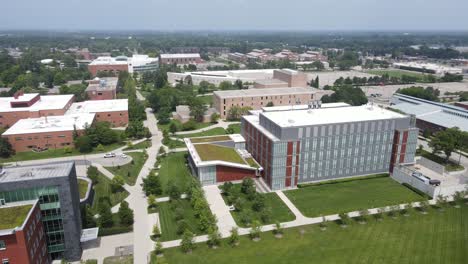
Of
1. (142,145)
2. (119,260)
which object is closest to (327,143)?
(119,260)

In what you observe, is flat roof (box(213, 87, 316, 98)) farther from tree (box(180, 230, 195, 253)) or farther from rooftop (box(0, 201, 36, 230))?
rooftop (box(0, 201, 36, 230))

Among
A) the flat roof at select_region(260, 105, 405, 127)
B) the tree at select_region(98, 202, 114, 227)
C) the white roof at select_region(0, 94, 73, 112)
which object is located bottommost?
the tree at select_region(98, 202, 114, 227)

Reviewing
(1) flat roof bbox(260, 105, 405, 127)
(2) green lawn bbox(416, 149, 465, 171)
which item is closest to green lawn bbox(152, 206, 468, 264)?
(1) flat roof bbox(260, 105, 405, 127)

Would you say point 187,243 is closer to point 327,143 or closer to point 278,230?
point 278,230

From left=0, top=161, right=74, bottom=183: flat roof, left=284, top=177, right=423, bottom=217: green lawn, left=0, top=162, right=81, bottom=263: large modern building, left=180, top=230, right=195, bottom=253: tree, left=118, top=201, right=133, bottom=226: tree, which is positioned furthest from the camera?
left=284, top=177, right=423, bottom=217: green lawn

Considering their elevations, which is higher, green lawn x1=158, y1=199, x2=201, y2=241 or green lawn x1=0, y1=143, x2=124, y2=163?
green lawn x1=0, y1=143, x2=124, y2=163

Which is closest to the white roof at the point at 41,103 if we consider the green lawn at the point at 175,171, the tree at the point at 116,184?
the green lawn at the point at 175,171

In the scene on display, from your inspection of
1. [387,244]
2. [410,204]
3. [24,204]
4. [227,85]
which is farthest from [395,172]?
[227,85]

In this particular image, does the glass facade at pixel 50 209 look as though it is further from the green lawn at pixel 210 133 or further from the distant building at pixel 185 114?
the distant building at pixel 185 114

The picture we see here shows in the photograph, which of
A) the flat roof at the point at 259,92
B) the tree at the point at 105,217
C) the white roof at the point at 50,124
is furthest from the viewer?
the flat roof at the point at 259,92
